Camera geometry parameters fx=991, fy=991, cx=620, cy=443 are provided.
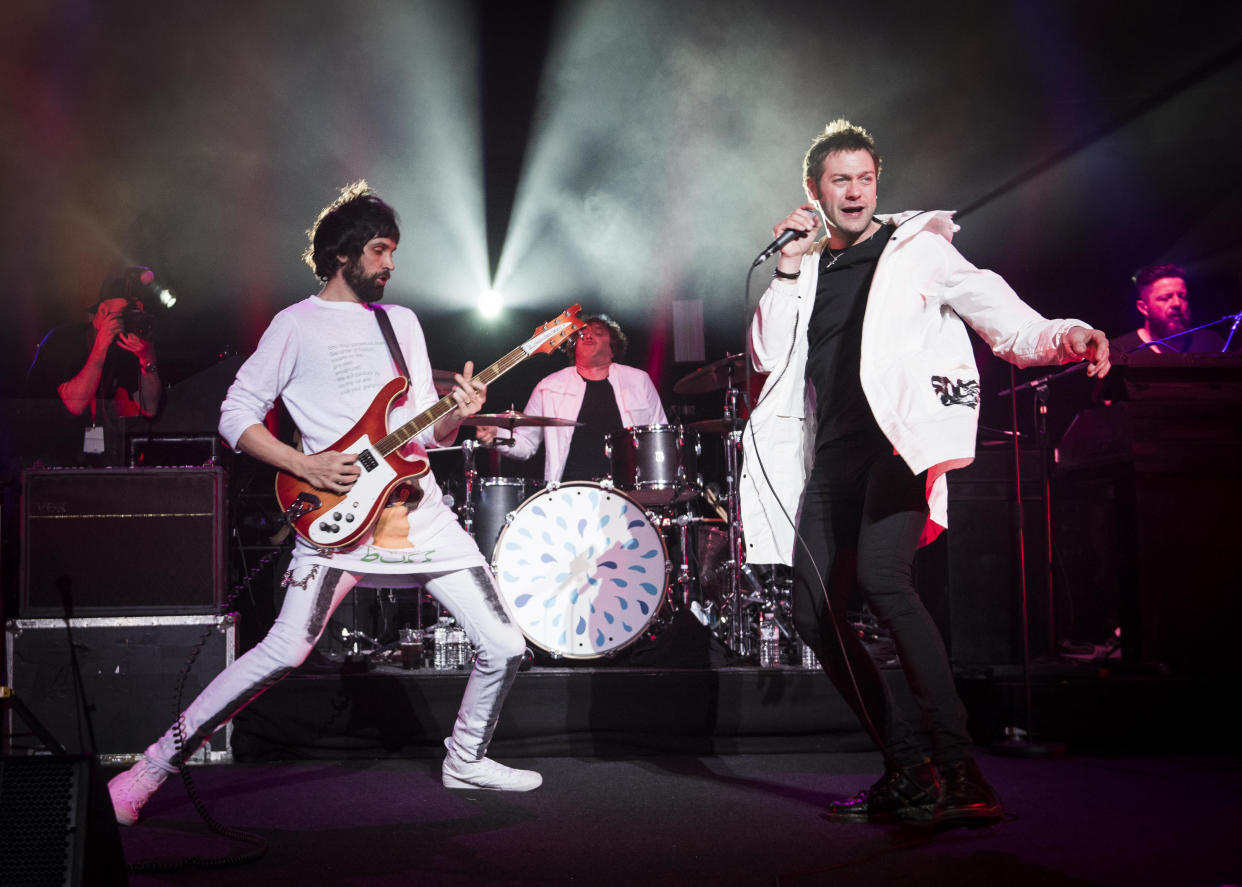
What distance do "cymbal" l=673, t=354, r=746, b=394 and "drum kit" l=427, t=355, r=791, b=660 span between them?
0.05 meters

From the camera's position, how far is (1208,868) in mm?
2713

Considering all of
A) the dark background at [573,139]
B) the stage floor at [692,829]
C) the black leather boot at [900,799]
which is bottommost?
the stage floor at [692,829]

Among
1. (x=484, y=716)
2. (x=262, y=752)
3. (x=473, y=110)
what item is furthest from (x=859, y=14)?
(x=262, y=752)

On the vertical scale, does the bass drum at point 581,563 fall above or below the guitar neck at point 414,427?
below

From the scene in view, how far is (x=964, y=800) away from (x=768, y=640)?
263cm

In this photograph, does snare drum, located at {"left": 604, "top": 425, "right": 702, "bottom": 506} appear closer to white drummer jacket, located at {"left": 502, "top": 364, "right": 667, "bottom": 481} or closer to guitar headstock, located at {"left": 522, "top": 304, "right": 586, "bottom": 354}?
white drummer jacket, located at {"left": 502, "top": 364, "right": 667, "bottom": 481}

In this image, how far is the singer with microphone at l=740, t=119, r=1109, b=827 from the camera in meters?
2.96

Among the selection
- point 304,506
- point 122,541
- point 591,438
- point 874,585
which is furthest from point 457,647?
point 874,585

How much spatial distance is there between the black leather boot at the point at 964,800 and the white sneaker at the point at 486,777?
168 centimetres

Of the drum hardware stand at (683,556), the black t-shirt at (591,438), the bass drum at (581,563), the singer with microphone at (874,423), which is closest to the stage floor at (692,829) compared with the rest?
the singer with microphone at (874,423)

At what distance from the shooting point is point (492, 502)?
621 centimetres

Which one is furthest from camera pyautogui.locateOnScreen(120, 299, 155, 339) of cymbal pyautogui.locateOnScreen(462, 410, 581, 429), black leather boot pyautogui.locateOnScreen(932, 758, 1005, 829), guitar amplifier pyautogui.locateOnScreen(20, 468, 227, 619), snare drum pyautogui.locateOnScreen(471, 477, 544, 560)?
black leather boot pyautogui.locateOnScreen(932, 758, 1005, 829)

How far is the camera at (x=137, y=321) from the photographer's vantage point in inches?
224

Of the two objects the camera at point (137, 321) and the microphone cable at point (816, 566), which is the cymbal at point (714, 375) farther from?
the camera at point (137, 321)
